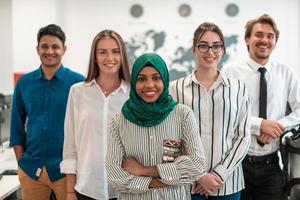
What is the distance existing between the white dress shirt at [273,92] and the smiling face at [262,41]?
0.16 ft

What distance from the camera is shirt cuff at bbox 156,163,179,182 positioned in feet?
5.24

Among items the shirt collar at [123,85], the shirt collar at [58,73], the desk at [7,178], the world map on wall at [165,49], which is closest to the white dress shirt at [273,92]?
the shirt collar at [123,85]

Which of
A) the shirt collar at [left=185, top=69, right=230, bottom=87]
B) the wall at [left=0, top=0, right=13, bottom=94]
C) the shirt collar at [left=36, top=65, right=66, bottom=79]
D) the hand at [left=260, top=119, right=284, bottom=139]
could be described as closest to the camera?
the shirt collar at [left=185, top=69, right=230, bottom=87]

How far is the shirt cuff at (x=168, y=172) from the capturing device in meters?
1.60

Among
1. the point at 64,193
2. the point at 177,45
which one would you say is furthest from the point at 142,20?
the point at 64,193

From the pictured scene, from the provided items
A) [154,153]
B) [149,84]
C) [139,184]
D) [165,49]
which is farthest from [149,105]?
[165,49]

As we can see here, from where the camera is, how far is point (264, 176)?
7.71 feet

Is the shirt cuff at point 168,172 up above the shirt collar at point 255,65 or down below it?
below

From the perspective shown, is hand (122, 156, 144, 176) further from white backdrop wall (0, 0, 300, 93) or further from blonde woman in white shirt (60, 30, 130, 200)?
white backdrop wall (0, 0, 300, 93)

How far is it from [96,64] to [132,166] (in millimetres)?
660

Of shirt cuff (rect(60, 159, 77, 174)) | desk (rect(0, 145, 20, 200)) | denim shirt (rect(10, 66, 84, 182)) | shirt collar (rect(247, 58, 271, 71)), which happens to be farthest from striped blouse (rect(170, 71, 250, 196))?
desk (rect(0, 145, 20, 200))

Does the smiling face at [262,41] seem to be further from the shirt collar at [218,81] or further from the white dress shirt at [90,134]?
the white dress shirt at [90,134]

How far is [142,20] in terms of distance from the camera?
15.7 ft

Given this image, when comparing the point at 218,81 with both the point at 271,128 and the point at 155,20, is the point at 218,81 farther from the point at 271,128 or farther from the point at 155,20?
the point at 155,20
